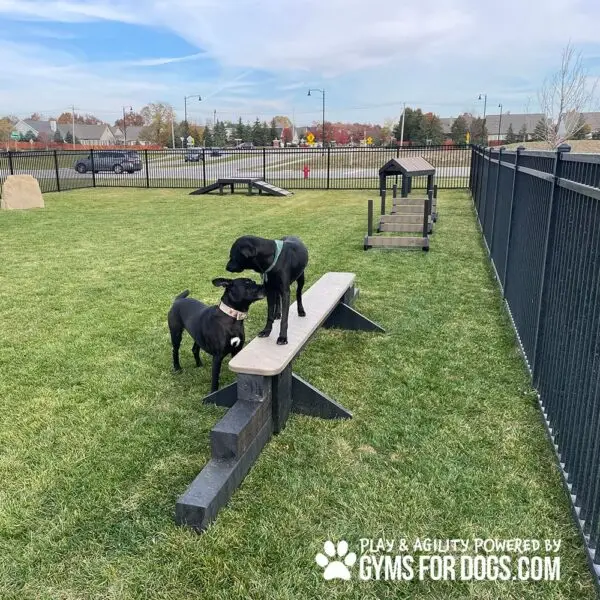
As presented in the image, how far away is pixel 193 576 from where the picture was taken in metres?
2.26

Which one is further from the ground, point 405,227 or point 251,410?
point 405,227

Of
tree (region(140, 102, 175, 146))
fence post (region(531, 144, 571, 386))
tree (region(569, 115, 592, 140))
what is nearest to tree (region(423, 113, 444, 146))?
tree (region(569, 115, 592, 140))

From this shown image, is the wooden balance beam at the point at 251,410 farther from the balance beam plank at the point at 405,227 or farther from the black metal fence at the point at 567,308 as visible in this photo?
the balance beam plank at the point at 405,227

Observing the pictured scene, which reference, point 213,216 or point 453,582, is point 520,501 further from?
point 213,216

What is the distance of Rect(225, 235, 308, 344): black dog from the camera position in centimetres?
324

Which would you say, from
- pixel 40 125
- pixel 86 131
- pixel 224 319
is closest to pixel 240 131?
pixel 86 131

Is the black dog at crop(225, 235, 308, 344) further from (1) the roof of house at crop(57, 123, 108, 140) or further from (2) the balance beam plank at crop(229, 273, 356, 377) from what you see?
(1) the roof of house at crop(57, 123, 108, 140)

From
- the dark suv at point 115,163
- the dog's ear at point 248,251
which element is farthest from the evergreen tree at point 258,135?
the dog's ear at point 248,251

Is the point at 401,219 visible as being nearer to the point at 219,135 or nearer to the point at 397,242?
the point at 397,242

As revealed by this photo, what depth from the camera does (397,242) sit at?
9.45 metres

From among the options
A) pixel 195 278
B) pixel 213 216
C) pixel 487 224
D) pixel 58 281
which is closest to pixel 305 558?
pixel 195 278

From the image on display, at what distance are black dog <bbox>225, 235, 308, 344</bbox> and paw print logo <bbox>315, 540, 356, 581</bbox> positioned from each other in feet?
4.57

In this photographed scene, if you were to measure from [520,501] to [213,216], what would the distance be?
492 inches

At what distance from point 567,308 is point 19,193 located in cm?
1673
